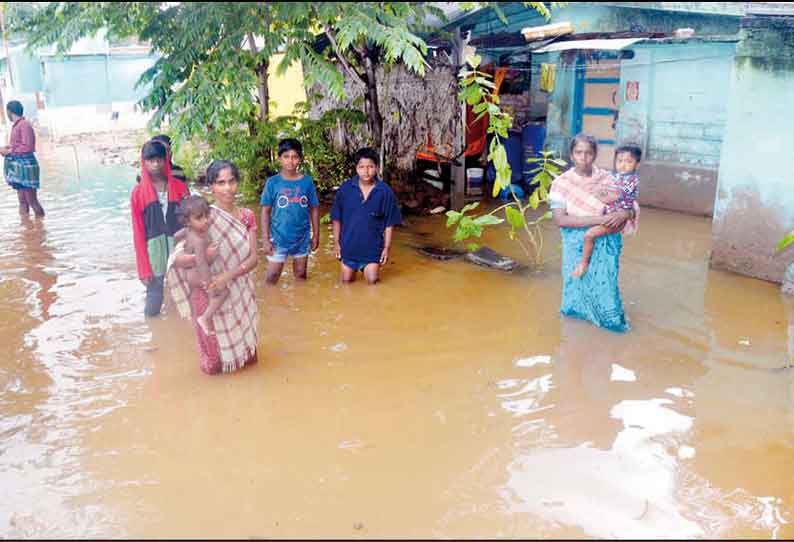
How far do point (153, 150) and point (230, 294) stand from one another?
1.56 m

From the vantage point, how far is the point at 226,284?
4.30 m

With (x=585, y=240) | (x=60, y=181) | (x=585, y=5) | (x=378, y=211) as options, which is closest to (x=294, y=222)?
(x=378, y=211)

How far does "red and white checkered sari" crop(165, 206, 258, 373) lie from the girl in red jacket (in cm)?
112

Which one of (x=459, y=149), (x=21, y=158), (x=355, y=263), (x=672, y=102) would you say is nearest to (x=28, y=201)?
(x=21, y=158)

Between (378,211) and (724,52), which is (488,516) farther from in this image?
(724,52)

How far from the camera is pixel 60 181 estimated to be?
44.2ft

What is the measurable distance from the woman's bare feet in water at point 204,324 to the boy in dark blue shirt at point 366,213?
228 cm

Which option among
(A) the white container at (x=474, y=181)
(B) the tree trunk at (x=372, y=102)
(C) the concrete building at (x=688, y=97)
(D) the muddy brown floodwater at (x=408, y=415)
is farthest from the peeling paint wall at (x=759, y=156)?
(A) the white container at (x=474, y=181)

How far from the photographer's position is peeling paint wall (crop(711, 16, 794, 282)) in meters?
6.26

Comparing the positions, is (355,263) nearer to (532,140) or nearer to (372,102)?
(372,102)

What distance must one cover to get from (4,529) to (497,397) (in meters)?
2.74

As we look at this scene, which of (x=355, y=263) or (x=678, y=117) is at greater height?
(x=678, y=117)

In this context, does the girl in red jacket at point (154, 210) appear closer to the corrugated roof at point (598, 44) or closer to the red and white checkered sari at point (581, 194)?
the red and white checkered sari at point (581, 194)

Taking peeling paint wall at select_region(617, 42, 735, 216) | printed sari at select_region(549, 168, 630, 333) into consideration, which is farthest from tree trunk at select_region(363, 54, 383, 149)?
printed sari at select_region(549, 168, 630, 333)
